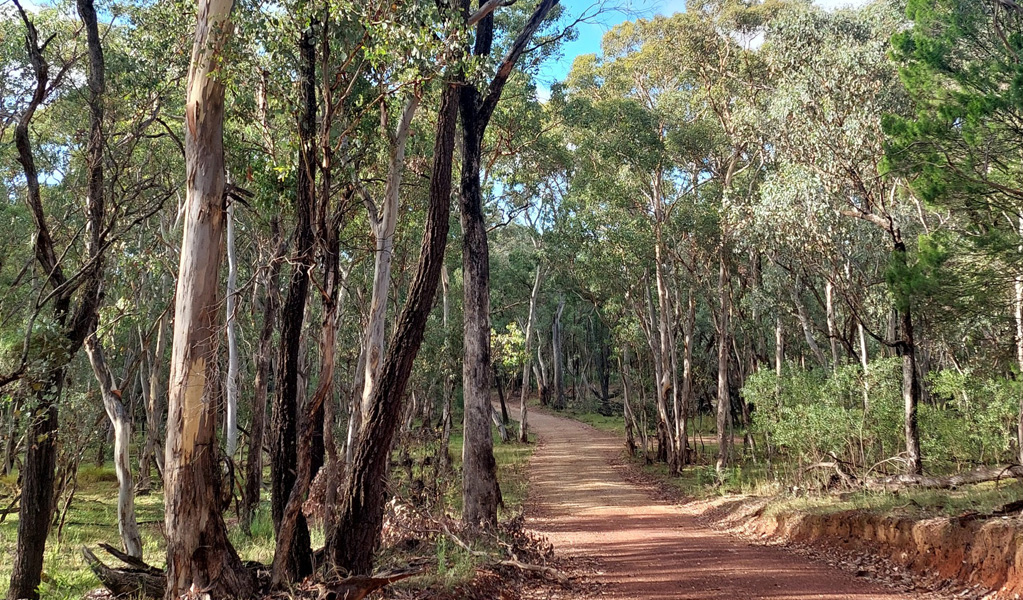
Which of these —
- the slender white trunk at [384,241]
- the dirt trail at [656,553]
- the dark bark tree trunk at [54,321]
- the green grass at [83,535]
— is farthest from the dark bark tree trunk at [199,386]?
the green grass at [83,535]

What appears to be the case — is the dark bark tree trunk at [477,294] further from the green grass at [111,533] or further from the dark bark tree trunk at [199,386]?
the dark bark tree trunk at [199,386]

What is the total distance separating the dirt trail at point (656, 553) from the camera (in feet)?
23.1

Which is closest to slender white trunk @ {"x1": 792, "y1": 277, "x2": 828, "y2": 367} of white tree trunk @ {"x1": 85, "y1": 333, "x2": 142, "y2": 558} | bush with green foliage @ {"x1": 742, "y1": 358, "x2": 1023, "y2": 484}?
bush with green foliage @ {"x1": 742, "y1": 358, "x2": 1023, "y2": 484}

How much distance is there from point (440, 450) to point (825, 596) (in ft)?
29.4

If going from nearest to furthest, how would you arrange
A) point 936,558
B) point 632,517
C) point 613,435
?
point 936,558 < point 632,517 < point 613,435

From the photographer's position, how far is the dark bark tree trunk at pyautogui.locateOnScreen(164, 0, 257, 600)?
495 cm

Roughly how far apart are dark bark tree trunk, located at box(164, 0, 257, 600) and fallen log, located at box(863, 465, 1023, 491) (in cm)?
970

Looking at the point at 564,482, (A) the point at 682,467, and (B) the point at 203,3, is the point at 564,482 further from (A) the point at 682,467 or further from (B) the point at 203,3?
(B) the point at 203,3

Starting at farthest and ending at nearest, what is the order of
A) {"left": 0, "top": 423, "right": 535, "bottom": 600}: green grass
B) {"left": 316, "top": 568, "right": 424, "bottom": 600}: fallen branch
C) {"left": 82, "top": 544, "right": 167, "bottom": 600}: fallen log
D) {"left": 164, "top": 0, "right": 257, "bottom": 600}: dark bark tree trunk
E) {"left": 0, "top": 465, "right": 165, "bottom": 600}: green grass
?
1. {"left": 0, "top": 465, "right": 165, "bottom": 600}: green grass
2. {"left": 0, "top": 423, "right": 535, "bottom": 600}: green grass
3. {"left": 82, "top": 544, "right": 167, "bottom": 600}: fallen log
4. {"left": 164, "top": 0, "right": 257, "bottom": 600}: dark bark tree trunk
5. {"left": 316, "top": 568, "right": 424, "bottom": 600}: fallen branch

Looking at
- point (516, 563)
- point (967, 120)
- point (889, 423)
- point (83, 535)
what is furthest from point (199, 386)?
point (889, 423)

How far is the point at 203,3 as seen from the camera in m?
5.58

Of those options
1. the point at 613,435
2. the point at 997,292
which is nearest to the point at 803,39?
the point at 997,292

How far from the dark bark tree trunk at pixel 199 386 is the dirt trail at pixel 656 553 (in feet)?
12.7

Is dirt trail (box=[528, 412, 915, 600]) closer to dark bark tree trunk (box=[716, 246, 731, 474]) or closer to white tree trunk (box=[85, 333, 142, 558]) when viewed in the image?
dark bark tree trunk (box=[716, 246, 731, 474])
